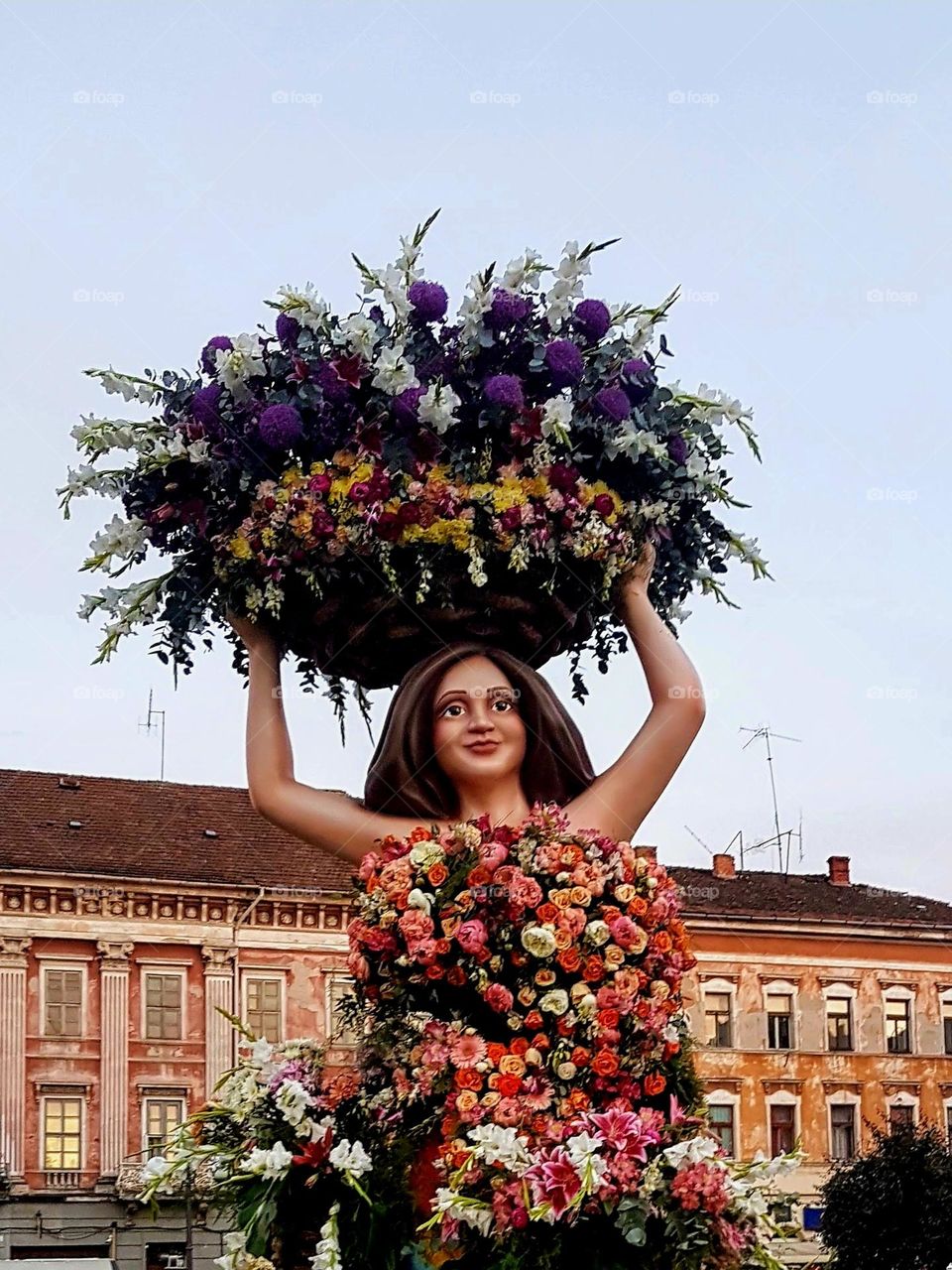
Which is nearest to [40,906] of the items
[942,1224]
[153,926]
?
[153,926]

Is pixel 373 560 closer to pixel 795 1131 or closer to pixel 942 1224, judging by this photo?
pixel 942 1224

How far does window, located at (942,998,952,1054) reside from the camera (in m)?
46.3

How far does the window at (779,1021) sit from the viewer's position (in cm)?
4416

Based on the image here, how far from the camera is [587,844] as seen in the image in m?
6.04

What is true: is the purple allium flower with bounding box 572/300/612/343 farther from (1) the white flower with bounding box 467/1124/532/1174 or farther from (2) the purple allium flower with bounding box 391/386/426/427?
(1) the white flower with bounding box 467/1124/532/1174

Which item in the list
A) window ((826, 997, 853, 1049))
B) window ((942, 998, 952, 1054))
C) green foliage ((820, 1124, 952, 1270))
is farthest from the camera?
window ((942, 998, 952, 1054))

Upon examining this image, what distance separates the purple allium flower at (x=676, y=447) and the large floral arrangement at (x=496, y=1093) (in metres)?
1.13

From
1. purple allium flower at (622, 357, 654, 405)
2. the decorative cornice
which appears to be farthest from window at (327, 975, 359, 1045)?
the decorative cornice

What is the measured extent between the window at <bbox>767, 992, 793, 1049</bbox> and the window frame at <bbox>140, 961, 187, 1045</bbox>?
1193 centimetres

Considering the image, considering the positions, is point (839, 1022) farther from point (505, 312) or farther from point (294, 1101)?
point (294, 1101)

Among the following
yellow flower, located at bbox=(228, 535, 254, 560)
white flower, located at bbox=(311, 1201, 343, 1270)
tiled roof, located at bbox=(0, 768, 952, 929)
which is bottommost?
white flower, located at bbox=(311, 1201, 343, 1270)

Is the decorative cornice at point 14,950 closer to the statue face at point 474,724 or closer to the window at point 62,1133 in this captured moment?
the window at point 62,1133

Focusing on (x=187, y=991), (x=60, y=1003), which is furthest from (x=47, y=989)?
(x=187, y=991)

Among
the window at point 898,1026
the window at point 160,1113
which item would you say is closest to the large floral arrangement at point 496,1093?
the window at point 160,1113
